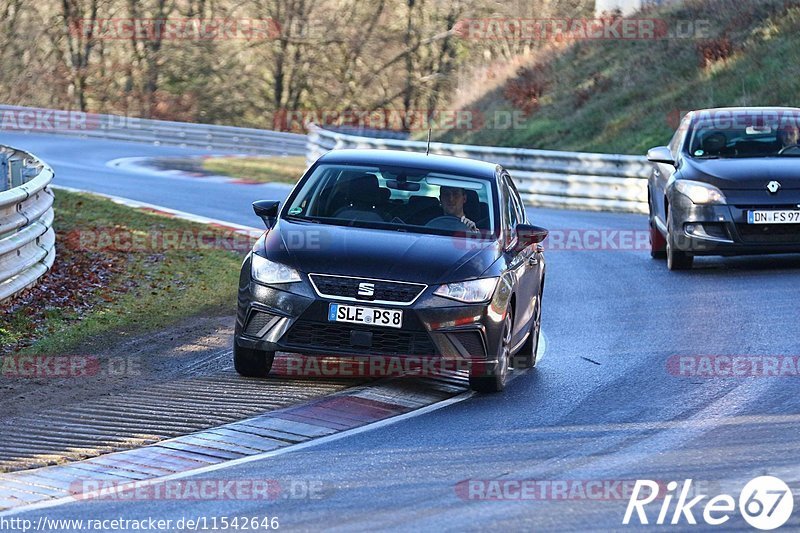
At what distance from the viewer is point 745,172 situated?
597 inches

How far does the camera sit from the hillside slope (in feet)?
104

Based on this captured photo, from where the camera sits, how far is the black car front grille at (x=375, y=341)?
894cm

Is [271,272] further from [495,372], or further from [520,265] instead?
[520,265]

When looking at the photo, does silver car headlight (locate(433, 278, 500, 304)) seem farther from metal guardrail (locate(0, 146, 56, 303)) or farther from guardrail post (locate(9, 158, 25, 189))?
guardrail post (locate(9, 158, 25, 189))

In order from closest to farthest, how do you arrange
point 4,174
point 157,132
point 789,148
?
point 4,174 < point 789,148 < point 157,132

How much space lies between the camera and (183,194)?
24.4 m

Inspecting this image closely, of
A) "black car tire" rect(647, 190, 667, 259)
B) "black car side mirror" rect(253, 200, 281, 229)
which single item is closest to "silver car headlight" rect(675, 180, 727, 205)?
"black car tire" rect(647, 190, 667, 259)

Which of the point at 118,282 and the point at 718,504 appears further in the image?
the point at 118,282

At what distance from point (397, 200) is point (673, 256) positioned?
6.49 meters

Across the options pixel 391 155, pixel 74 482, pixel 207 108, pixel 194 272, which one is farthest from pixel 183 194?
pixel 207 108

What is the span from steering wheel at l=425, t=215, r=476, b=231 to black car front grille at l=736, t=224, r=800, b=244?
5880 mm

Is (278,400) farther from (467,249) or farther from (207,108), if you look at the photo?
(207,108)

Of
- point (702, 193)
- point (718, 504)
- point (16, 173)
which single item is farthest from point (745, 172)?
point (718, 504)

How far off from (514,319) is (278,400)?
6.16ft
